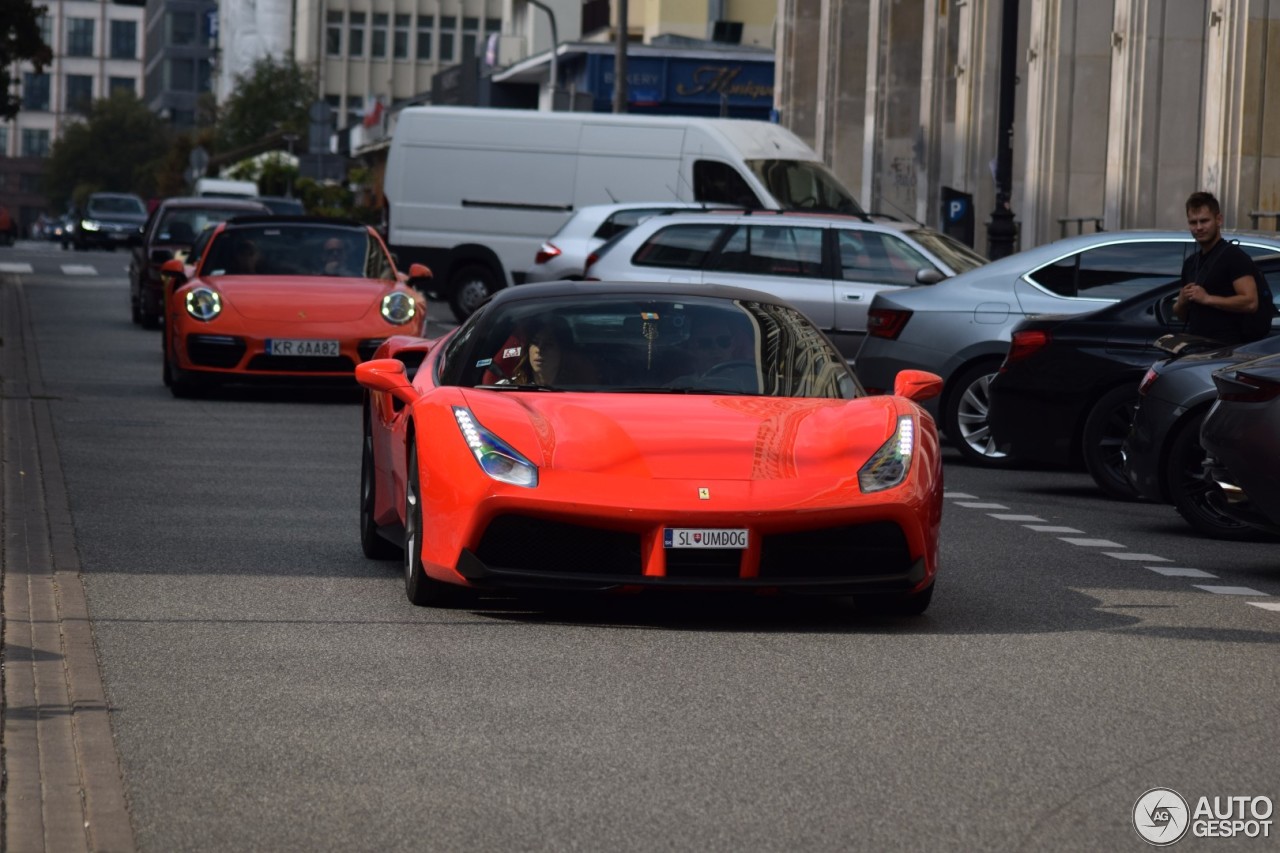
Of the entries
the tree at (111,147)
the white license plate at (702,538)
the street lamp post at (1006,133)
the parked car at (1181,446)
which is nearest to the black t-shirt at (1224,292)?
the parked car at (1181,446)

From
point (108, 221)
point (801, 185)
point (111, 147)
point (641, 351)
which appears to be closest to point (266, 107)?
point (108, 221)

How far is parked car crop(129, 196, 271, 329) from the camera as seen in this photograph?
102 ft

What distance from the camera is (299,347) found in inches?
782

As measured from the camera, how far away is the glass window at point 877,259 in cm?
2077

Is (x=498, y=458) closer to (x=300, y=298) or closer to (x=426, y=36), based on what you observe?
(x=300, y=298)

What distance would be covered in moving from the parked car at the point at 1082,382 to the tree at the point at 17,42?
3168 cm

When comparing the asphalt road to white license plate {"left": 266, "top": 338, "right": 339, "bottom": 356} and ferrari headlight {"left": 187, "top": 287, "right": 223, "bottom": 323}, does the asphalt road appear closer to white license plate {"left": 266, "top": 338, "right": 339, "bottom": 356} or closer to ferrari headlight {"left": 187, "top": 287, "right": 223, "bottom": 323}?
white license plate {"left": 266, "top": 338, "right": 339, "bottom": 356}

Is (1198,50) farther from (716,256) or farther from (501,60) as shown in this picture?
(501,60)

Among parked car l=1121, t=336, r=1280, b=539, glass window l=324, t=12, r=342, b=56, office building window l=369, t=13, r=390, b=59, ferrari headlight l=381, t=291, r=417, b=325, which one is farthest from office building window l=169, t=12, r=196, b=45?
parked car l=1121, t=336, r=1280, b=539

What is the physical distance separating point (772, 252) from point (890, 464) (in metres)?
12.4

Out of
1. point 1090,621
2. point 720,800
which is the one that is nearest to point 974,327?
point 1090,621

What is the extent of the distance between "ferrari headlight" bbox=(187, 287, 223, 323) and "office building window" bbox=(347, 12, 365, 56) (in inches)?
4101

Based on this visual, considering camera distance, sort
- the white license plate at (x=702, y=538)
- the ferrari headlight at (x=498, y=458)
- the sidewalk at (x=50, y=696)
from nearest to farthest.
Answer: the sidewalk at (x=50, y=696) → the white license plate at (x=702, y=538) → the ferrari headlight at (x=498, y=458)

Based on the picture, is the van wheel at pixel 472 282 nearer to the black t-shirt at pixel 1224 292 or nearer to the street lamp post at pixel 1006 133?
the street lamp post at pixel 1006 133
